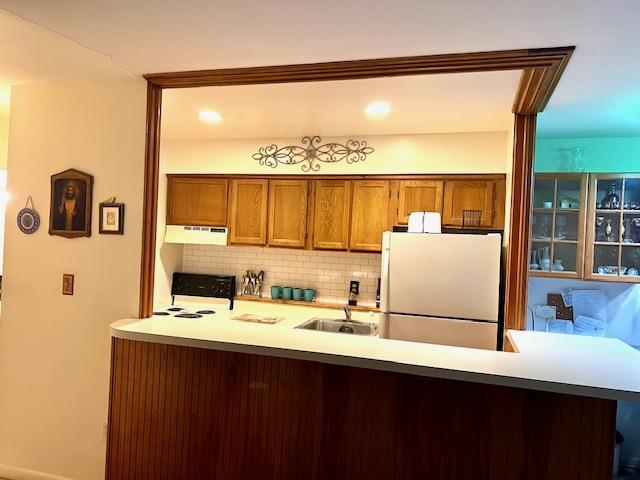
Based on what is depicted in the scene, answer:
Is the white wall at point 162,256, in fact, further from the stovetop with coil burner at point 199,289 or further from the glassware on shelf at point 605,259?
the glassware on shelf at point 605,259

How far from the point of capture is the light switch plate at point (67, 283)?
2346 mm

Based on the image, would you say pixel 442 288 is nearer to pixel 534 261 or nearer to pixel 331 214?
pixel 534 261

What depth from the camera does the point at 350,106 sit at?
2789 millimetres

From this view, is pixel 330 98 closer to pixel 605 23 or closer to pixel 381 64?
pixel 381 64

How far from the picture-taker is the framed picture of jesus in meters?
2.33

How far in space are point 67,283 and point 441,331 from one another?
2.33 meters

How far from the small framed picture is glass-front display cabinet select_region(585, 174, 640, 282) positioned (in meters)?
3.14

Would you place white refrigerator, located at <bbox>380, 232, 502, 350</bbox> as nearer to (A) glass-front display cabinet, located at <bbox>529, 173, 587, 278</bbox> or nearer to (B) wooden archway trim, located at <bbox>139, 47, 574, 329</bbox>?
(B) wooden archway trim, located at <bbox>139, 47, 574, 329</bbox>

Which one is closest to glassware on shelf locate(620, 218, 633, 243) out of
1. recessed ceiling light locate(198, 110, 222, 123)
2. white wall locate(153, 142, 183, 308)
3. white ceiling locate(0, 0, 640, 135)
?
white ceiling locate(0, 0, 640, 135)

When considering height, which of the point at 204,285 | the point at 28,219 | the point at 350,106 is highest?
the point at 350,106

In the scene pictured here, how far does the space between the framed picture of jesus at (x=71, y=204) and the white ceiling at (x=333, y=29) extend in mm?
647

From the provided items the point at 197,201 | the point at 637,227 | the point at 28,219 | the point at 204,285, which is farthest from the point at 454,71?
the point at 204,285

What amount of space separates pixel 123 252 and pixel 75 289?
36 centimetres

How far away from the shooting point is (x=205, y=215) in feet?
13.2
